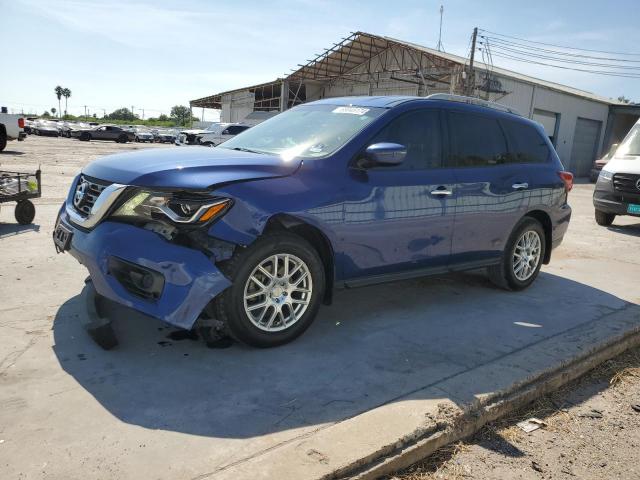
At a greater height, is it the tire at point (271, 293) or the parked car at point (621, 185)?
the parked car at point (621, 185)

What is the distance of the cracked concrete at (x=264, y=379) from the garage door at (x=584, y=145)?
28.4 m

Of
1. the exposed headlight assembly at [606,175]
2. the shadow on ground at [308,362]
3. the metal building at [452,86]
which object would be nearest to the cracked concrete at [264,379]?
the shadow on ground at [308,362]

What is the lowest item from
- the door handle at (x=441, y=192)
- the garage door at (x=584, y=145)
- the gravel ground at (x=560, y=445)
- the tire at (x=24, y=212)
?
the gravel ground at (x=560, y=445)

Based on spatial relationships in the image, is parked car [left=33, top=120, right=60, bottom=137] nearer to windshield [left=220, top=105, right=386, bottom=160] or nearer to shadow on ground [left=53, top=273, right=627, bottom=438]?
windshield [left=220, top=105, right=386, bottom=160]

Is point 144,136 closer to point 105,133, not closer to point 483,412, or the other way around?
point 105,133

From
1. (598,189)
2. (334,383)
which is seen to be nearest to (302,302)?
(334,383)

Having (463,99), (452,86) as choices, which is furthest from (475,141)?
(452,86)

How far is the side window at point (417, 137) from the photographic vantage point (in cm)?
426

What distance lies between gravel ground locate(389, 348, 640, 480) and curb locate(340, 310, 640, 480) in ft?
0.16

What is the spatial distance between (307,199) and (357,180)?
0.49 metres

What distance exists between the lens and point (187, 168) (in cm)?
341

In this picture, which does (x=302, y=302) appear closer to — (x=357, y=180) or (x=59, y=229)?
(x=357, y=180)

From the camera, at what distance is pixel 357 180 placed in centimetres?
394

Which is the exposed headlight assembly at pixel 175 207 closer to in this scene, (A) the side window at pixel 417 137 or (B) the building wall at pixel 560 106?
(A) the side window at pixel 417 137
